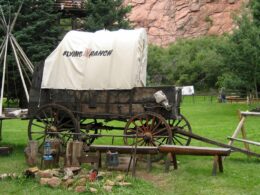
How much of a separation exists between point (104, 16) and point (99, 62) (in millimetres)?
17451

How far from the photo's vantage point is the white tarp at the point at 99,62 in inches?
468

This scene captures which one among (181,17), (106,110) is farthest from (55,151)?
(181,17)

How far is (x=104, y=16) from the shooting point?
29094 mm

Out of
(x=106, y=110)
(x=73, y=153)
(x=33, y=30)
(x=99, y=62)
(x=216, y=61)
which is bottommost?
(x=73, y=153)

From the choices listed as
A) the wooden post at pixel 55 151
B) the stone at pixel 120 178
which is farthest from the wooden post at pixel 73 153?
the stone at pixel 120 178

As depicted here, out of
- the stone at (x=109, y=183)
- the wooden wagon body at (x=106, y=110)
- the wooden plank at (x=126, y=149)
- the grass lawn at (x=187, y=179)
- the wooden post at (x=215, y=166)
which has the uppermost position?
the wooden wagon body at (x=106, y=110)

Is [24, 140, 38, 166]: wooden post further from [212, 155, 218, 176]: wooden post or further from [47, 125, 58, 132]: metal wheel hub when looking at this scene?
[212, 155, 218, 176]: wooden post

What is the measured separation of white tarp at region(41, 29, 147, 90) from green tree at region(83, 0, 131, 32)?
1622 cm

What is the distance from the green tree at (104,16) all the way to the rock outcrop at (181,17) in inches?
2070

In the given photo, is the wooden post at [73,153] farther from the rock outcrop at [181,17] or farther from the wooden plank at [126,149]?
the rock outcrop at [181,17]

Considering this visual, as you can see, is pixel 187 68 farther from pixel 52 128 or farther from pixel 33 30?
pixel 52 128

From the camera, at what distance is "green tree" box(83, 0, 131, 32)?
2889cm

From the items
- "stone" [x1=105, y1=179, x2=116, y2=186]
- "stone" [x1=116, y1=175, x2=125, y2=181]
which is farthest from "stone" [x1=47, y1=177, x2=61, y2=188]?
"stone" [x1=116, y1=175, x2=125, y2=181]

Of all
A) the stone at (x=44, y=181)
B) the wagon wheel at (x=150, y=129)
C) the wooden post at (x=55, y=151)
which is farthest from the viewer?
the wagon wheel at (x=150, y=129)
